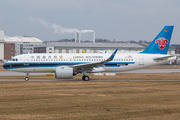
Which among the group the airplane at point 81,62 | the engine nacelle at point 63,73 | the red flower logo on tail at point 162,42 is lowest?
the engine nacelle at point 63,73

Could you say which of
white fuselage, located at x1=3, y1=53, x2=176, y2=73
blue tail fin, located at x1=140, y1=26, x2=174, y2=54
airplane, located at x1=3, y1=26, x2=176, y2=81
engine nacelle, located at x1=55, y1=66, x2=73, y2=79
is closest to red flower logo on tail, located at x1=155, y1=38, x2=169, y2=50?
blue tail fin, located at x1=140, y1=26, x2=174, y2=54

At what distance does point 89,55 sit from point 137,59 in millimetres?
6966

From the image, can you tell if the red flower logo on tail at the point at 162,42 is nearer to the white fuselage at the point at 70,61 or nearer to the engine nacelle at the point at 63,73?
the white fuselage at the point at 70,61

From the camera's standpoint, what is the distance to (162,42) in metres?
40.1

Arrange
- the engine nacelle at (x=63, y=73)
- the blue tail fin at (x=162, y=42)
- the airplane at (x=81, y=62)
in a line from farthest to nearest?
the blue tail fin at (x=162, y=42) < the airplane at (x=81, y=62) < the engine nacelle at (x=63, y=73)

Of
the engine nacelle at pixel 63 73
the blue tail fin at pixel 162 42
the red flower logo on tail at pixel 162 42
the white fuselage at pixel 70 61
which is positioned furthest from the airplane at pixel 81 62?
the red flower logo on tail at pixel 162 42

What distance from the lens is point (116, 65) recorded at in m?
38.2

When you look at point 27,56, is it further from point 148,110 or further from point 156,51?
point 148,110

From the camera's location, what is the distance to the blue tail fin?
131 feet

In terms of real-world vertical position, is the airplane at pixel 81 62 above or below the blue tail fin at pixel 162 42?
below

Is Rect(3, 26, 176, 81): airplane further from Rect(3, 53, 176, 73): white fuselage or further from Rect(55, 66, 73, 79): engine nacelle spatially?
Rect(55, 66, 73, 79): engine nacelle

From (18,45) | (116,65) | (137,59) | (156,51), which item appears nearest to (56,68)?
(116,65)

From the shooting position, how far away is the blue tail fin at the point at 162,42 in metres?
40.1

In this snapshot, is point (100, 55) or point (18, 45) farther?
point (18, 45)
